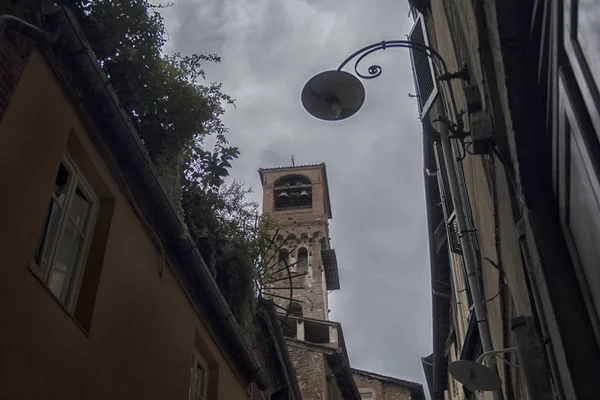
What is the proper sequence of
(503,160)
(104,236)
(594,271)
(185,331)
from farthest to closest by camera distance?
1. (185,331)
2. (104,236)
3. (503,160)
4. (594,271)

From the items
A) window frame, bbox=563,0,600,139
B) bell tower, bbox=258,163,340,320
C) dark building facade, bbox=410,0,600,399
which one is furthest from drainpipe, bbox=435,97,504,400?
bell tower, bbox=258,163,340,320

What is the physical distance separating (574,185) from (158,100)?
557 centimetres

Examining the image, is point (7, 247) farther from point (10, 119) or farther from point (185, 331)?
point (185, 331)

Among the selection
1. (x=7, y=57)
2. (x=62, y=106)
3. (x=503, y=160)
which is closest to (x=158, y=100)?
(x=62, y=106)

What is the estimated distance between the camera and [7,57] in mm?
4711

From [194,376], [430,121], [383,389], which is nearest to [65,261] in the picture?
[194,376]

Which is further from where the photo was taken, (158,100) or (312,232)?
(312,232)

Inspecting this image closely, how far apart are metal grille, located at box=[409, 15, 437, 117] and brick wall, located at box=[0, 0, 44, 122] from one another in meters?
6.03

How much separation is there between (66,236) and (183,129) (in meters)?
2.45

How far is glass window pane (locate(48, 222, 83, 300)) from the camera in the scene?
511 cm

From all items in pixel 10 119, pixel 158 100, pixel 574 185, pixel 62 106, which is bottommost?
pixel 574 185

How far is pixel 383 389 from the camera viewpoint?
29203 millimetres

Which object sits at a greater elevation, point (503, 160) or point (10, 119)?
point (10, 119)

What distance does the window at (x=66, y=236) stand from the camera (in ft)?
16.4
